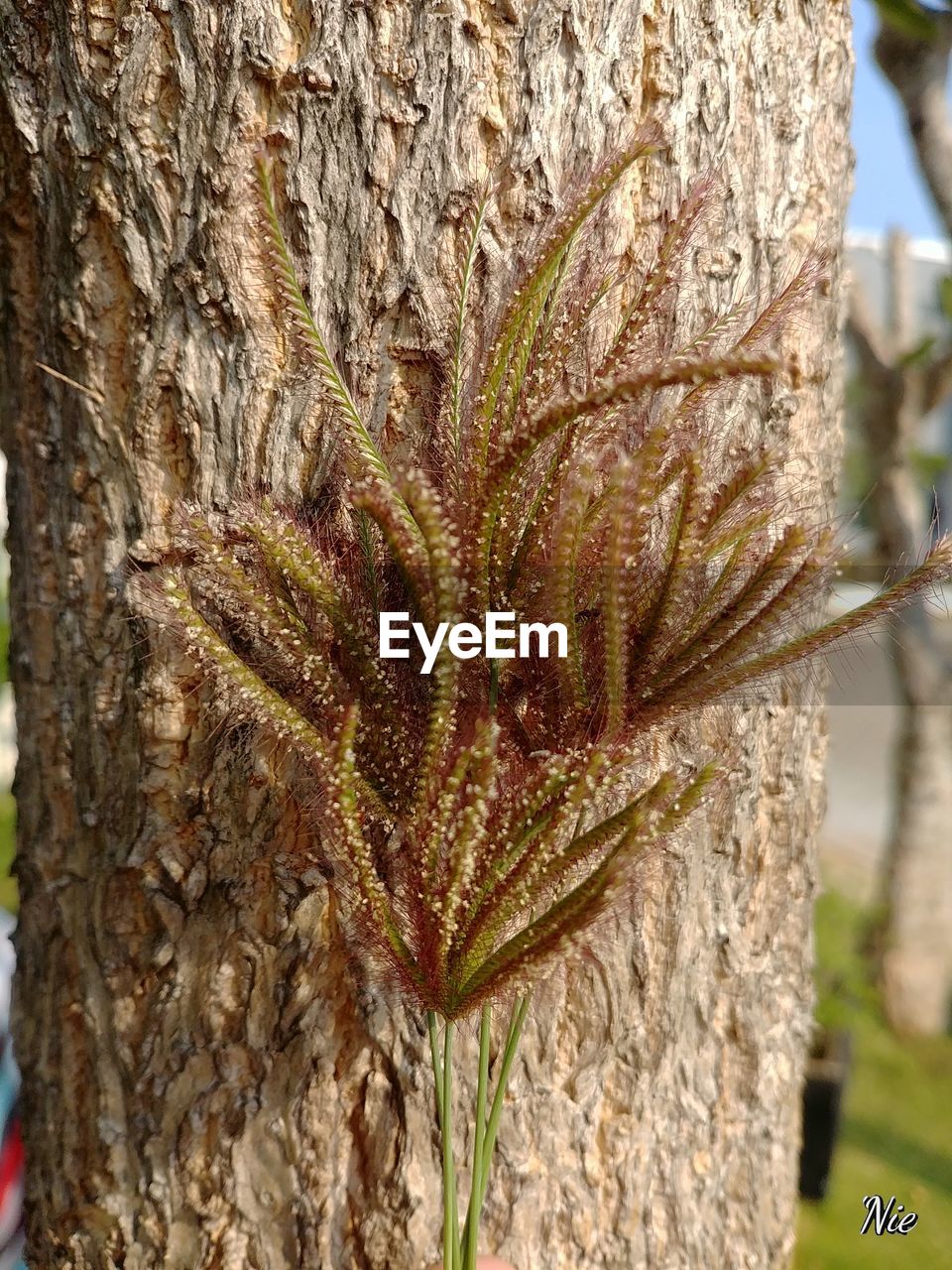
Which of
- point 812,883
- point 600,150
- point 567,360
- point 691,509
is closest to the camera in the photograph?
point 691,509

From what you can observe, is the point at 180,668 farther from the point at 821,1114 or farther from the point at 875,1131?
the point at 875,1131

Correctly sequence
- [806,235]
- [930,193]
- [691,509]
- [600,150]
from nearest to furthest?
[691,509] → [600,150] → [806,235] → [930,193]

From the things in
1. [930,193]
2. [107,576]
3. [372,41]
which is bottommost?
[107,576]

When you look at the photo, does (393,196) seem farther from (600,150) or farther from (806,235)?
(806,235)

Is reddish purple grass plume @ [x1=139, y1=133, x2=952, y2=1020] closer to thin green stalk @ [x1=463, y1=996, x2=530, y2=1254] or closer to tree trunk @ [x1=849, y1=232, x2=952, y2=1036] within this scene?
thin green stalk @ [x1=463, y1=996, x2=530, y2=1254]

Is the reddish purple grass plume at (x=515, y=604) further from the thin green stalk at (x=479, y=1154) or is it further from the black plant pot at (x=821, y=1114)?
the black plant pot at (x=821, y=1114)

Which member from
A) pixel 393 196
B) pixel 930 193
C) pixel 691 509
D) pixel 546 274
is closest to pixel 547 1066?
pixel 691 509

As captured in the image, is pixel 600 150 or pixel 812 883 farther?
pixel 812 883

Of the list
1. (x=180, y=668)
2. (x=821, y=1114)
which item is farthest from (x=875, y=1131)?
(x=180, y=668)
